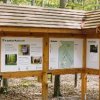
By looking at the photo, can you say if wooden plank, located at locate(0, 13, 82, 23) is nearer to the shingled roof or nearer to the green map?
the shingled roof

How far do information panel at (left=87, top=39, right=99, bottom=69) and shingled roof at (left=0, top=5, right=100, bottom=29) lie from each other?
706 mm

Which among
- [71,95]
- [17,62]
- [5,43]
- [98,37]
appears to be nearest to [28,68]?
[17,62]

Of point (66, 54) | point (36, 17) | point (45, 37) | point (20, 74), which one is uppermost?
point (36, 17)

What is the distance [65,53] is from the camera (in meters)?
11.5

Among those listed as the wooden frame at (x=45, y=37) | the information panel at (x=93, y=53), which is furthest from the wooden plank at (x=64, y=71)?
the information panel at (x=93, y=53)

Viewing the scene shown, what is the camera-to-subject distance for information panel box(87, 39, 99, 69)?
11.5 metres

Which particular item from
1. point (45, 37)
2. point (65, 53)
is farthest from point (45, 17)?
point (65, 53)

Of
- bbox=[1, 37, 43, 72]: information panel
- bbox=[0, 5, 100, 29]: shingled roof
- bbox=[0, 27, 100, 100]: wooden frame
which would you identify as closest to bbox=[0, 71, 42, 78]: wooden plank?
bbox=[0, 27, 100, 100]: wooden frame

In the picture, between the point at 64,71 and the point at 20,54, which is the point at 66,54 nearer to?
the point at 64,71

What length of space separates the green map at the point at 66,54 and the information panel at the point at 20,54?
0.95m

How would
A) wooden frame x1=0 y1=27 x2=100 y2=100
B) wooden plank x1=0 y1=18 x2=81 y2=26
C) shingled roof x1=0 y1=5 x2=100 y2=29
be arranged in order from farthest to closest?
shingled roof x1=0 y1=5 x2=100 y2=29 < wooden frame x1=0 y1=27 x2=100 y2=100 < wooden plank x1=0 y1=18 x2=81 y2=26

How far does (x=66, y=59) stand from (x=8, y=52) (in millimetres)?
2504

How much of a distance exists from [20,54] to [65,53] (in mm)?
1979

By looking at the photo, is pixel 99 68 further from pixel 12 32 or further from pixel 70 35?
pixel 12 32
